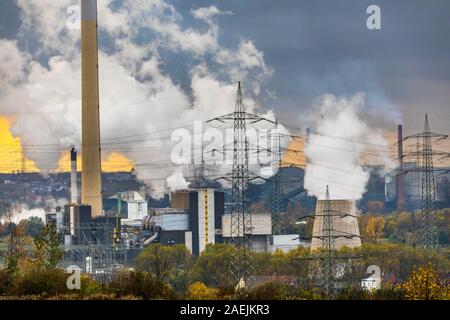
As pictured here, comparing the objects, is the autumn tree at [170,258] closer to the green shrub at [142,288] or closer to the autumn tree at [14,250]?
the autumn tree at [14,250]

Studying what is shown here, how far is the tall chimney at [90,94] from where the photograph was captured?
3878 centimetres

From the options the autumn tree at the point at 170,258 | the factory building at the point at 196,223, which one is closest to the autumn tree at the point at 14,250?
the autumn tree at the point at 170,258

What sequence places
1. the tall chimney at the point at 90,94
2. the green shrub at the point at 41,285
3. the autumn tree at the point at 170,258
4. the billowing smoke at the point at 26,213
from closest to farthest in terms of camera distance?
the green shrub at the point at 41,285 < the autumn tree at the point at 170,258 < the tall chimney at the point at 90,94 < the billowing smoke at the point at 26,213

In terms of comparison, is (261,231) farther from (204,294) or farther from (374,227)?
(204,294)

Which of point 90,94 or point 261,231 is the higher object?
point 90,94

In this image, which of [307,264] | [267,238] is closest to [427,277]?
[307,264]

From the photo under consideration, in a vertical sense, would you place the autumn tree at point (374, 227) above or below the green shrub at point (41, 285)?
below

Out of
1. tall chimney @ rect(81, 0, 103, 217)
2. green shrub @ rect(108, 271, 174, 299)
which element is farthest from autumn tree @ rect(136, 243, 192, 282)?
green shrub @ rect(108, 271, 174, 299)

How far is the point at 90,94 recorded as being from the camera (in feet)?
→ 128

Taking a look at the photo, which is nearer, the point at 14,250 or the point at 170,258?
the point at 14,250

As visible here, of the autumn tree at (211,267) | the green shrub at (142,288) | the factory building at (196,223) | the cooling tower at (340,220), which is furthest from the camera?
the factory building at (196,223)

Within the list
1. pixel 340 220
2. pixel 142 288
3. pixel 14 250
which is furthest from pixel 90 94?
pixel 142 288

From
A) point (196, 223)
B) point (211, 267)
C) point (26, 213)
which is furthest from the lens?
point (26, 213)

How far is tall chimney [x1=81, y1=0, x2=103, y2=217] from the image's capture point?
127 feet
